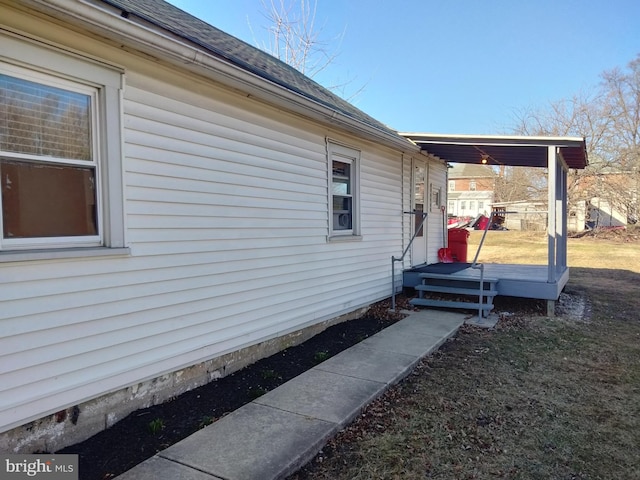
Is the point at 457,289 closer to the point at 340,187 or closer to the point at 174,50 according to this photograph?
the point at 340,187

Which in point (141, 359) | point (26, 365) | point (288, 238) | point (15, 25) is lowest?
point (141, 359)

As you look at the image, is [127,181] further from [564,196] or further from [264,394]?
[564,196]

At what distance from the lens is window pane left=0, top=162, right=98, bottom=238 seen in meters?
2.50

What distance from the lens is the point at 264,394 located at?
364 centimetres

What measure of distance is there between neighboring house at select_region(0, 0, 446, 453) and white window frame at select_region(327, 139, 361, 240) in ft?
2.12

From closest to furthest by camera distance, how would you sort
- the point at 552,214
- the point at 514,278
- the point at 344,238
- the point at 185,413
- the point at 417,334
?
the point at 185,413 → the point at 417,334 → the point at 344,238 → the point at 552,214 → the point at 514,278

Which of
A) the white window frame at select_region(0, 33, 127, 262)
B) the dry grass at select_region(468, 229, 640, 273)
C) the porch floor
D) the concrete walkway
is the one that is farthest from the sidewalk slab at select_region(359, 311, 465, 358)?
the dry grass at select_region(468, 229, 640, 273)

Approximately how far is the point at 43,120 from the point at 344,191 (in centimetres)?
428

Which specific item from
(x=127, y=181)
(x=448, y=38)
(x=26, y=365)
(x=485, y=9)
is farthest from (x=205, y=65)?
(x=448, y=38)

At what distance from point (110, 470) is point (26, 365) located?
0.85 metres

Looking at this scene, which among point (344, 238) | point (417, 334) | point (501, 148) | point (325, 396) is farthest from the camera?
point (501, 148)

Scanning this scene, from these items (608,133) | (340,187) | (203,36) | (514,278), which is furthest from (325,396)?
(608,133)

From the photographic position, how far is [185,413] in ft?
10.8

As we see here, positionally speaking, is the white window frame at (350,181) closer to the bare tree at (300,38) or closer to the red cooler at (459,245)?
the red cooler at (459,245)
